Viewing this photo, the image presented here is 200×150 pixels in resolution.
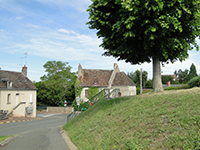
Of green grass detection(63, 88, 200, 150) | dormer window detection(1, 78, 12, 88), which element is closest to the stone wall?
dormer window detection(1, 78, 12, 88)

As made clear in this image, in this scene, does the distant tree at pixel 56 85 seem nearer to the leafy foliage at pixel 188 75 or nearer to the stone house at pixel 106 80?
the stone house at pixel 106 80

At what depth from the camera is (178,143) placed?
182 inches

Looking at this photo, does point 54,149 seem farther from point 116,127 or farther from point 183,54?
point 183,54

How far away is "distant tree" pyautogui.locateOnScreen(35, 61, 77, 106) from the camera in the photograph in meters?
49.9

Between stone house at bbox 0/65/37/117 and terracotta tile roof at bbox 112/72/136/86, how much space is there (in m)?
18.6

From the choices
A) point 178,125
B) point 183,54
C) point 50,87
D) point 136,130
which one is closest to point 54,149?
point 136,130

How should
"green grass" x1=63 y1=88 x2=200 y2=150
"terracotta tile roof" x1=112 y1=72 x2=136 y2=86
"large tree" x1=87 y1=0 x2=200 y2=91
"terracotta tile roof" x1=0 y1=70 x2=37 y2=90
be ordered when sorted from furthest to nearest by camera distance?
"terracotta tile roof" x1=112 y1=72 x2=136 y2=86, "terracotta tile roof" x1=0 y1=70 x2=37 y2=90, "large tree" x1=87 y1=0 x2=200 y2=91, "green grass" x1=63 y1=88 x2=200 y2=150

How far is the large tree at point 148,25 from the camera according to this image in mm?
8305

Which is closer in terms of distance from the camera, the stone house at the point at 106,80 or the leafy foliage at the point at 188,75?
the stone house at the point at 106,80

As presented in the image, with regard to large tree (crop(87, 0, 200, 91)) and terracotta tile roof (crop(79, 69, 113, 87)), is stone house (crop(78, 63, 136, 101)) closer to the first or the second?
terracotta tile roof (crop(79, 69, 113, 87))

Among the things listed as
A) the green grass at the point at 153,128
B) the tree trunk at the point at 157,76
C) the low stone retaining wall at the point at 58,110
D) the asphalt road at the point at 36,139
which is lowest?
the low stone retaining wall at the point at 58,110

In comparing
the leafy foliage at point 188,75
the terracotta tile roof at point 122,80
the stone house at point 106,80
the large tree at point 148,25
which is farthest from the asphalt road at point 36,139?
the leafy foliage at point 188,75

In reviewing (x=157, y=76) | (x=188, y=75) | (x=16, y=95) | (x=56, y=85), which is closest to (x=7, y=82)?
(x=16, y=95)

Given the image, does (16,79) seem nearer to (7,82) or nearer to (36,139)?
(7,82)
